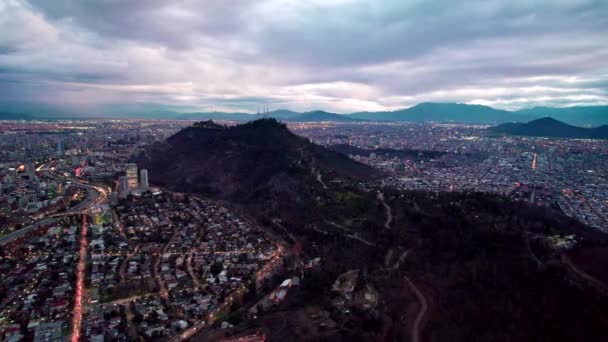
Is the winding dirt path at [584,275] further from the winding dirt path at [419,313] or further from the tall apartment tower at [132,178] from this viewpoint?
the tall apartment tower at [132,178]

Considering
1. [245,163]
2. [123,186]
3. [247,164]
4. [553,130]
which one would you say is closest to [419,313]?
[247,164]

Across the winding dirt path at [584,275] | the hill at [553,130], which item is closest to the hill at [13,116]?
the hill at [553,130]

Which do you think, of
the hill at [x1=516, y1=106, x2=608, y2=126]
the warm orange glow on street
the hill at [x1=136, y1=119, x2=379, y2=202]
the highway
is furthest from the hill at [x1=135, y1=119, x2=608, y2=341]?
the hill at [x1=516, y1=106, x2=608, y2=126]

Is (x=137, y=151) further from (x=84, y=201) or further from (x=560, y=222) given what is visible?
(x=560, y=222)

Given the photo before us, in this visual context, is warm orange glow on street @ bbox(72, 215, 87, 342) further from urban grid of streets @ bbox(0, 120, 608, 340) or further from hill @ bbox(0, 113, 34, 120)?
hill @ bbox(0, 113, 34, 120)

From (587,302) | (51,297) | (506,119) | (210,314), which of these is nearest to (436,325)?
(587,302)

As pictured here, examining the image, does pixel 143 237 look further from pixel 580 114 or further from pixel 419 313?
pixel 580 114
